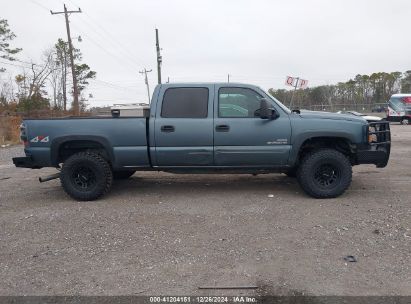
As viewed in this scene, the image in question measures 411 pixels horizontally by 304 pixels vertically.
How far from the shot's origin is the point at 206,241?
4.44m

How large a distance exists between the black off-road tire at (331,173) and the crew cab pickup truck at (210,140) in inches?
0.6

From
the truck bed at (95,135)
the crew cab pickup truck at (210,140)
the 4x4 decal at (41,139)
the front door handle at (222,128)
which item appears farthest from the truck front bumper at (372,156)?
the 4x4 decal at (41,139)

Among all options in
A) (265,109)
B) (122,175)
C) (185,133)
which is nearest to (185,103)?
(185,133)

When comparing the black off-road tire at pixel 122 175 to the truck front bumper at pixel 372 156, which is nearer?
the truck front bumper at pixel 372 156

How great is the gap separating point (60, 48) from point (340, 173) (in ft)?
154

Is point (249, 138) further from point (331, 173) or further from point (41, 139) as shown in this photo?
point (41, 139)

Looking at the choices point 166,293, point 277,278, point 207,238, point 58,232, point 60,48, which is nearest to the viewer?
point 166,293

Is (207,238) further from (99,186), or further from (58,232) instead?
(99,186)

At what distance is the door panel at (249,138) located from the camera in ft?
19.8

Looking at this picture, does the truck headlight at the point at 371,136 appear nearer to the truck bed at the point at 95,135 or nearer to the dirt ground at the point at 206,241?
the dirt ground at the point at 206,241

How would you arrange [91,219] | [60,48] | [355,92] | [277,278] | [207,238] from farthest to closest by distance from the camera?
[355,92], [60,48], [91,219], [207,238], [277,278]

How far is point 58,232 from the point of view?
482cm

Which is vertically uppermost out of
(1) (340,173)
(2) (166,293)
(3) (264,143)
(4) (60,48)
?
(4) (60,48)

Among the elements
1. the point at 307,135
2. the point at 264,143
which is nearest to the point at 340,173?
the point at 307,135
